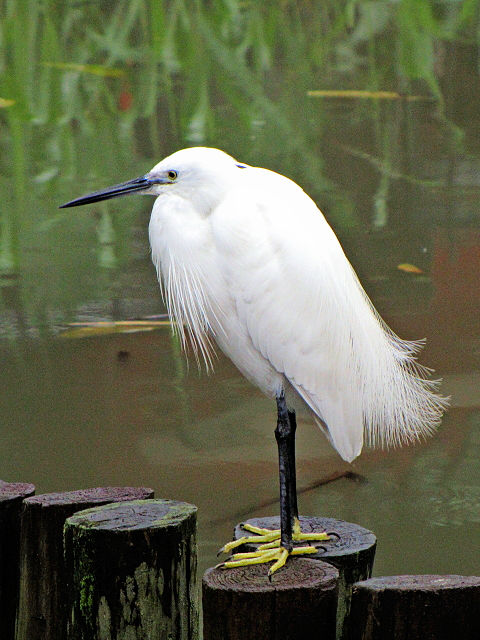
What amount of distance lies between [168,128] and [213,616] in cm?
639

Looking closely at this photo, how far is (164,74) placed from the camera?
9586mm

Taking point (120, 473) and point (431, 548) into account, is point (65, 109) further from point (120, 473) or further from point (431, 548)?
point (431, 548)

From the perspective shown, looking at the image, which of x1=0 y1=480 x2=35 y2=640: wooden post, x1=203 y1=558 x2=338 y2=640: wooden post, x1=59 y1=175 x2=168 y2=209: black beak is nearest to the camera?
x1=203 y1=558 x2=338 y2=640: wooden post

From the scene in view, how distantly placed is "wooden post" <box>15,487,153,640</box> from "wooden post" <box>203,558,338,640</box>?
0.41 meters

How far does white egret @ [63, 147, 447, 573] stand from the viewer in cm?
254

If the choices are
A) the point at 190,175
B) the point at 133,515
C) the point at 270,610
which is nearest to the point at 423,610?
the point at 270,610

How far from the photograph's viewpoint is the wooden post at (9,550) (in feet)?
7.85

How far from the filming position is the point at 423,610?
1851mm

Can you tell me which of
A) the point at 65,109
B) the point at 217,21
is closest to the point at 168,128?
the point at 65,109

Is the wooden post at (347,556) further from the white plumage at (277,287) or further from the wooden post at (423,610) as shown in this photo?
the wooden post at (423,610)

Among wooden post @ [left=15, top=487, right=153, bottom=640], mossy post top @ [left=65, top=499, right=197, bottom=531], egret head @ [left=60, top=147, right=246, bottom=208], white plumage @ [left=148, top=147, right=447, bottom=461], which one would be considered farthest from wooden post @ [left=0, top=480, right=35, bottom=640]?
egret head @ [left=60, top=147, right=246, bottom=208]

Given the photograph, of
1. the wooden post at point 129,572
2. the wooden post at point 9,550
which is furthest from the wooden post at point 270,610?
the wooden post at point 9,550

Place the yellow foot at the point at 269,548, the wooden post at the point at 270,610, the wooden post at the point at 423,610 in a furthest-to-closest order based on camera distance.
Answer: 1. the yellow foot at the point at 269,548
2. the wooden post at the point at 270,610
3. the wooden post at the point at 423,610

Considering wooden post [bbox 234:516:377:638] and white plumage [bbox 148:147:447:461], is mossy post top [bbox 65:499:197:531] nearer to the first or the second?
wooden post [bbox 234:516:377:638]
